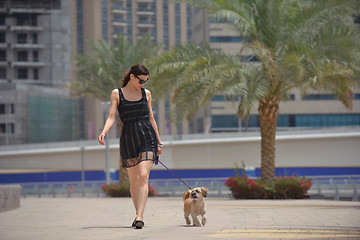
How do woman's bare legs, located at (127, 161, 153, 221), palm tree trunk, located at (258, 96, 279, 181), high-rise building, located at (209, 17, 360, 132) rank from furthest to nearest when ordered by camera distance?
high-rise building, located at (209, 17, 360, 132)
palm tree trunk, located at (258, 96, 279, 181)
woman's bare legs, located at (127, 161, 153, 221)

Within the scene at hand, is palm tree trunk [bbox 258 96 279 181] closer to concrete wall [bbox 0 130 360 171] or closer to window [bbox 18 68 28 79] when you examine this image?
concrete wall [bbox 0 130 360 171]

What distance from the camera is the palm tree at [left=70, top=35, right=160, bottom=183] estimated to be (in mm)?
33469

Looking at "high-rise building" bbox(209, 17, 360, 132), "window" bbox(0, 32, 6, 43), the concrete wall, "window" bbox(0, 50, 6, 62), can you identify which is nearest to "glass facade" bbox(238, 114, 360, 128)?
"high-rise building" bbox(209, 17, 360, 132)

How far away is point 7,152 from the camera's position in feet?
219

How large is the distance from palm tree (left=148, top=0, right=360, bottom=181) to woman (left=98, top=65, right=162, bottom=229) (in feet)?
34.5

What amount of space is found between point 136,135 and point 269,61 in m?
11.5

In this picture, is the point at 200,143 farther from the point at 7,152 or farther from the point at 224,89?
the point at 224,89

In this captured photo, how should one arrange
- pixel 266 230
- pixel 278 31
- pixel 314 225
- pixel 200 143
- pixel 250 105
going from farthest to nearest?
pixel 200 143 → pixel 278 31 → pixel 250 105 → pixel 314 225 → pixel 266 230

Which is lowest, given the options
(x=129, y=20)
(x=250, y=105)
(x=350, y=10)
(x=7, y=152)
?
(x=7, y=152)

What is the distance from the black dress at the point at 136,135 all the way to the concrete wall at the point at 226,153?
155 feet

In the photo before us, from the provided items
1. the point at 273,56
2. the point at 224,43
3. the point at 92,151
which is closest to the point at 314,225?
the point at 273,56

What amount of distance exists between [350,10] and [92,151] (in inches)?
1740

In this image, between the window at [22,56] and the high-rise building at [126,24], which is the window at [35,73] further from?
the high-rise building at [126,24]

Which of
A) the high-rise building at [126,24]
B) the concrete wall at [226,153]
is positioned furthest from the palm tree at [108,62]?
the high-rise building at [126,24]
